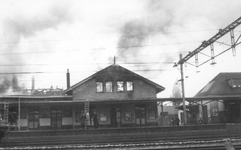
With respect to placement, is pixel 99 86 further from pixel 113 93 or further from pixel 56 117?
pixel 56 117

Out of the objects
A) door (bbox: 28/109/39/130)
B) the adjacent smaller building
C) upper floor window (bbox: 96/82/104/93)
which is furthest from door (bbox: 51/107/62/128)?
the adjacent smaller building

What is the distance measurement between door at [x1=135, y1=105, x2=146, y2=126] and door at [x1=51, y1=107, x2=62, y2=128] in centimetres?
904

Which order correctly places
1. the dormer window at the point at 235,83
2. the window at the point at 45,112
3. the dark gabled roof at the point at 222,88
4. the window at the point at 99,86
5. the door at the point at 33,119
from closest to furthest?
the door at the point at 33,119, the window at the point at 45,112, the window at the point at 99,86, the dark gabled roof at the point at 222,88, the dormer window at the point at 235,83

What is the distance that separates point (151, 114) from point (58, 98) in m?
11.2

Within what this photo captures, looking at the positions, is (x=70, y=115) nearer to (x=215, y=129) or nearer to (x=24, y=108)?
(x=24, y=108)

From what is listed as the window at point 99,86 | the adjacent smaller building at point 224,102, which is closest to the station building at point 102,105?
the window at point 99,86

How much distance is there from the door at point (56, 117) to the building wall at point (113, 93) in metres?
2.38

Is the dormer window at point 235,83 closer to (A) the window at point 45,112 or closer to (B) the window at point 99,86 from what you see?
(B) the window at point 99,86

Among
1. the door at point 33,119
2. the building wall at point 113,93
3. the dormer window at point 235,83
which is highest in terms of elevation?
the dormer window at point 235,83

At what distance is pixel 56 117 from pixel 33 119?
2.59 metres

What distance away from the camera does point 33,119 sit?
32.7 meters

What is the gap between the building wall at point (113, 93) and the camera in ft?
110

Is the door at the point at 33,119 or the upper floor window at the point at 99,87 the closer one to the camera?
the door at the point at 33,119

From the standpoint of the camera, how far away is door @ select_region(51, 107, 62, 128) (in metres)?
32.9
